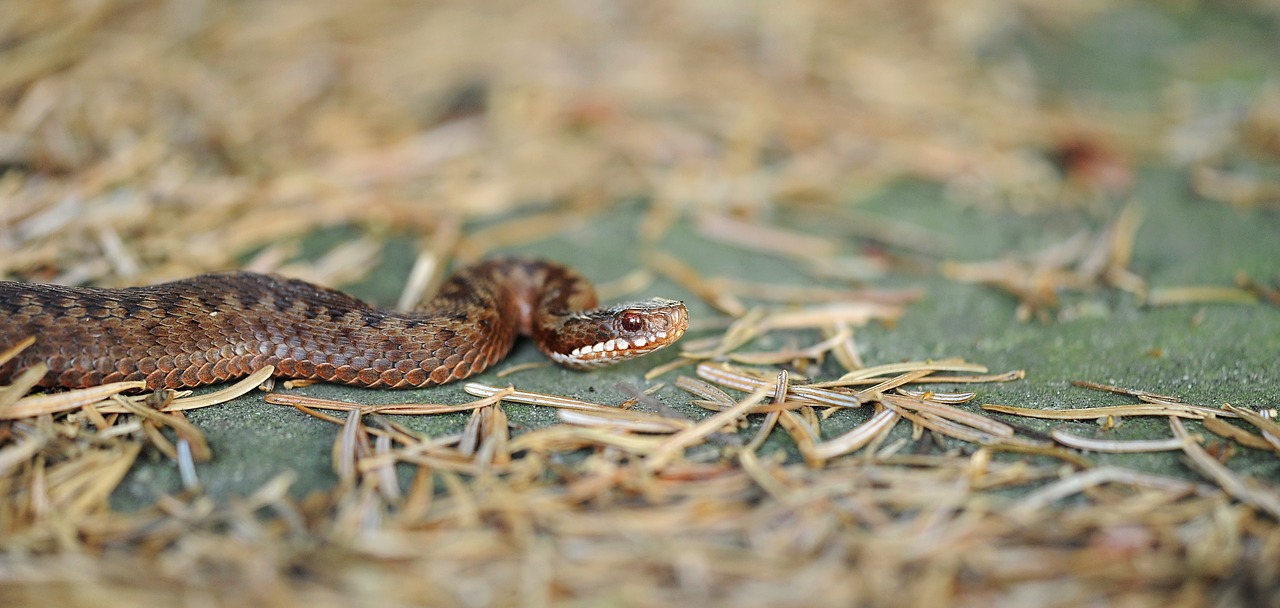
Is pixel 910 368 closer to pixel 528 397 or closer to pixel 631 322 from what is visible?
→ pixel 631 322

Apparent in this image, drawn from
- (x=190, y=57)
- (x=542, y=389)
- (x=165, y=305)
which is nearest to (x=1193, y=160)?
(x=542, y=389)

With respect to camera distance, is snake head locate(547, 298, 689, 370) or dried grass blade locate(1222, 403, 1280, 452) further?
snake head locate(547, 298, 689, 370)

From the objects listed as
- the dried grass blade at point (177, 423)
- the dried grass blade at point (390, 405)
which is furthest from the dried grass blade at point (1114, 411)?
the dried grass blade at point (177, 423)

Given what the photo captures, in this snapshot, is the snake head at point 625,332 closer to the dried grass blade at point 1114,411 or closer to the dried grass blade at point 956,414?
the dried grass blade at point 956,414

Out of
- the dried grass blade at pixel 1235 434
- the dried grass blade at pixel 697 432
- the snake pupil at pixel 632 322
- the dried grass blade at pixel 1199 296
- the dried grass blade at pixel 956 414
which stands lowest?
the dried grass blade at pixel 1199 296

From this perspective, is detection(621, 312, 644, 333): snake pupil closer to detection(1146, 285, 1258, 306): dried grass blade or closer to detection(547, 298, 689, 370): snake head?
detection(547, 298, 689, 370): snake head

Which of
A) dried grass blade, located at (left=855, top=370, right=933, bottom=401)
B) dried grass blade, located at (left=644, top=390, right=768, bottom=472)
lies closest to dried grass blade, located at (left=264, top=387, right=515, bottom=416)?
dried grass blade, located at (left=644, top=390, right=768, bottom=472)

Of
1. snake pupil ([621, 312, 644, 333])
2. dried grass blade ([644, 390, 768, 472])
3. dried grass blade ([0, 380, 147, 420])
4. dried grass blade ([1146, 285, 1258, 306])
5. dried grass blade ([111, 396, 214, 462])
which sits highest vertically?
dried grass blade ([0, 380, 147, 420])
